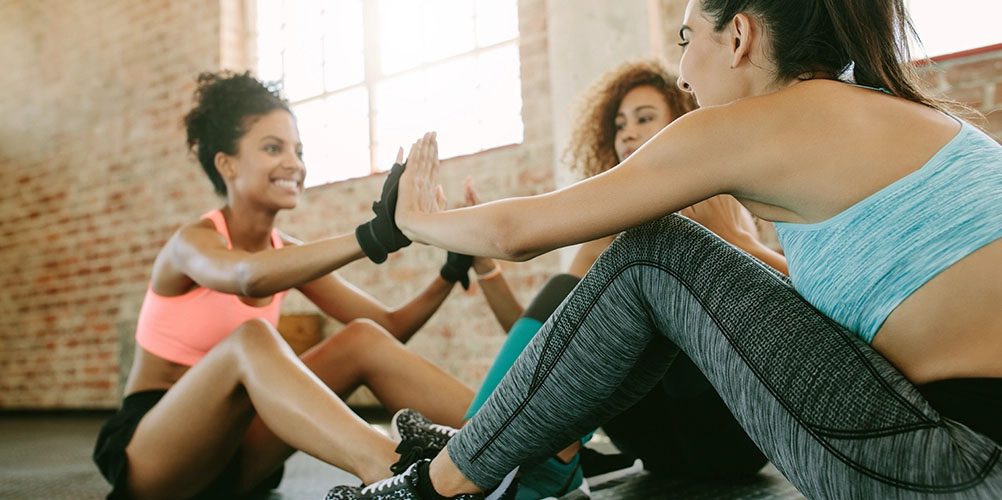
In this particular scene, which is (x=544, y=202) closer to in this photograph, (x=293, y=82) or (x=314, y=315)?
(x=314, y=315)

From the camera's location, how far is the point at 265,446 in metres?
1.69

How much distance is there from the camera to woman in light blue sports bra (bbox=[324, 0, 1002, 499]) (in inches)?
29.5

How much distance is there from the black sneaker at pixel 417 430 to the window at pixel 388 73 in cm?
218

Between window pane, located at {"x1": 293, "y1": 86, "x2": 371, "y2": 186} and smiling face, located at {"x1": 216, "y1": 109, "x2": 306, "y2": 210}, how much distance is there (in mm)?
1974

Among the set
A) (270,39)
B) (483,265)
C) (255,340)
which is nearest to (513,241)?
(255,340)

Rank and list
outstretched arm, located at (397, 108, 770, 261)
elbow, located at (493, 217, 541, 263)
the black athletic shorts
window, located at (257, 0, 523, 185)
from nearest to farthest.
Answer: outstretched arm, located at (397, 108, 770, 261)
elbow, located at (493, 217, 541, 263)
the black athletic shorts
window, located at (257, 0, 523, 185)

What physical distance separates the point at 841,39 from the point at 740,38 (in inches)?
4.9

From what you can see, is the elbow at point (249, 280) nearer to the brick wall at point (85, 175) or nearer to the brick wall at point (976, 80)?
the brick wall at point (976, 80)

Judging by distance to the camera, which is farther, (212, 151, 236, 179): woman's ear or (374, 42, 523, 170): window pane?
(374, 42, 523, 170): window pane

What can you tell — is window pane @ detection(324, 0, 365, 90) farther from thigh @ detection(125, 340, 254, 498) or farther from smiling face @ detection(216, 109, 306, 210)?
thigh @ detection(125, 340, 254, 498)

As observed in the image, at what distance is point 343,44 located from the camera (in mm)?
4227

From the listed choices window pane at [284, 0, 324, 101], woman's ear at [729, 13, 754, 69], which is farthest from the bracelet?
window pane at [284, 0, 324, 101]

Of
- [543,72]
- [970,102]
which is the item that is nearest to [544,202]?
[970,102]

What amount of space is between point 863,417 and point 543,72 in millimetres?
2727
